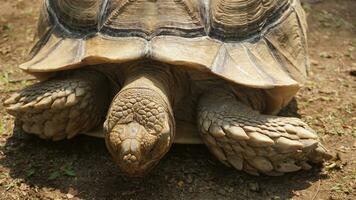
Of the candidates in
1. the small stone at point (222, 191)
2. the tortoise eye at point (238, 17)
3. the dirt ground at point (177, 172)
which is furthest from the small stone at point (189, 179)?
the tortoise eye at point (238, 17)

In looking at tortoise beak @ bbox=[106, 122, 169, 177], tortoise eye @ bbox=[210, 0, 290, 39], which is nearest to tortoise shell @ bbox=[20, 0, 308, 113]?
tortoise eye @ bbox=[210, 0, 290, 39]

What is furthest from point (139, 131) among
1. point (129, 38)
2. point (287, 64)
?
point (287, 64)

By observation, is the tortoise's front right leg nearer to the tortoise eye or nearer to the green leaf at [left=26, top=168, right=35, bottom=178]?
the green leaf at [left=26, top=168, right=35, bottom=178]

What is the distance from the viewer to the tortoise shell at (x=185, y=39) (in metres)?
3.31

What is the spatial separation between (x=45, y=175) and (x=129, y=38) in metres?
0.99

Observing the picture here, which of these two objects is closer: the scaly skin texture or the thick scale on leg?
the scaly skin texture

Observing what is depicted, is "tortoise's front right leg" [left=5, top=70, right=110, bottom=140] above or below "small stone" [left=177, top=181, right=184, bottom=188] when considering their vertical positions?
above

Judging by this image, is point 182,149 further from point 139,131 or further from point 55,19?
point 55,19

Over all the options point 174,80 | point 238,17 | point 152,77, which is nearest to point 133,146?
point 152,77

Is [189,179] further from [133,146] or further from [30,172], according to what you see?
[30,172]

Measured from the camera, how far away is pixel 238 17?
355cm

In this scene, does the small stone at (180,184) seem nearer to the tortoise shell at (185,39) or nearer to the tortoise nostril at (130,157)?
the tortoise nostril at (130,157)

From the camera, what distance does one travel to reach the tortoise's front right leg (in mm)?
3453

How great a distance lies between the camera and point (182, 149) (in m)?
3.70
